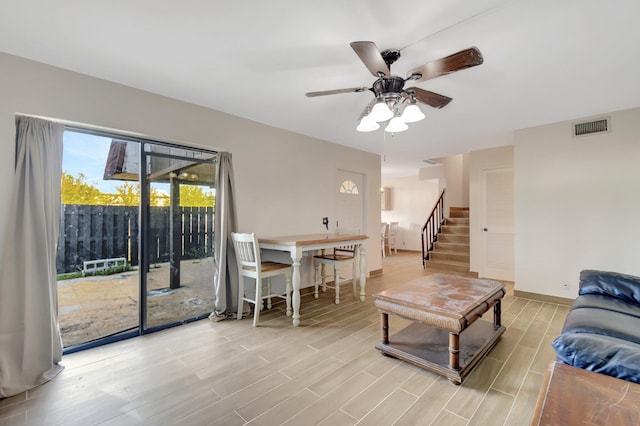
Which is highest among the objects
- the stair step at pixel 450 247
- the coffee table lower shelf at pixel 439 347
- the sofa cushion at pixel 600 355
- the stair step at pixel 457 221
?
the stair step at pixel 457 221

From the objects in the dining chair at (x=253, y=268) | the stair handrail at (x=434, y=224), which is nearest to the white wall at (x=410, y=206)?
the stair handrail at (x=434, y=224)

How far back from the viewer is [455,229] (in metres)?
6.85

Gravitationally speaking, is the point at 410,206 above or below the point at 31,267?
above

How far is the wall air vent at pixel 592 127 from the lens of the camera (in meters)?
3.43

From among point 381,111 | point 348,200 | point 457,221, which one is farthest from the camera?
point 457,221

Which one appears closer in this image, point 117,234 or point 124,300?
point 117,234

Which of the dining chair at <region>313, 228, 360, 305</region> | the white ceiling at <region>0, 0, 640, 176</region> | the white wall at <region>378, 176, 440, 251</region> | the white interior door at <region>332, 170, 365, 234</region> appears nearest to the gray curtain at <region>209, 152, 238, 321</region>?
the white ceiling at <region>0, 0, 640, 176</region>

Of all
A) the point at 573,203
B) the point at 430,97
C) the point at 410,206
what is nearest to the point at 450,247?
the point at 410,206

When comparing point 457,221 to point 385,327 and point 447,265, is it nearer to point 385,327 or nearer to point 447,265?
point 447,265

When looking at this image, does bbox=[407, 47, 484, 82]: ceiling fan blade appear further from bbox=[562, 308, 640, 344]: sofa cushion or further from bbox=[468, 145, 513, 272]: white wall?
bbox=[468, 145, 513, 272]: white wall

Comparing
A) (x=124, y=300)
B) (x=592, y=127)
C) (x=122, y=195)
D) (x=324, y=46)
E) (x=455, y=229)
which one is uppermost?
(x=324, y=46)

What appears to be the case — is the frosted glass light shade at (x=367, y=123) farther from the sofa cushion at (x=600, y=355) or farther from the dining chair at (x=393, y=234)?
the dining chair at (x=393, y=234)

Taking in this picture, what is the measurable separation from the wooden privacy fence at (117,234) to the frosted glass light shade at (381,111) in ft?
7.82

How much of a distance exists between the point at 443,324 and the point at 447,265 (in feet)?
14.4
